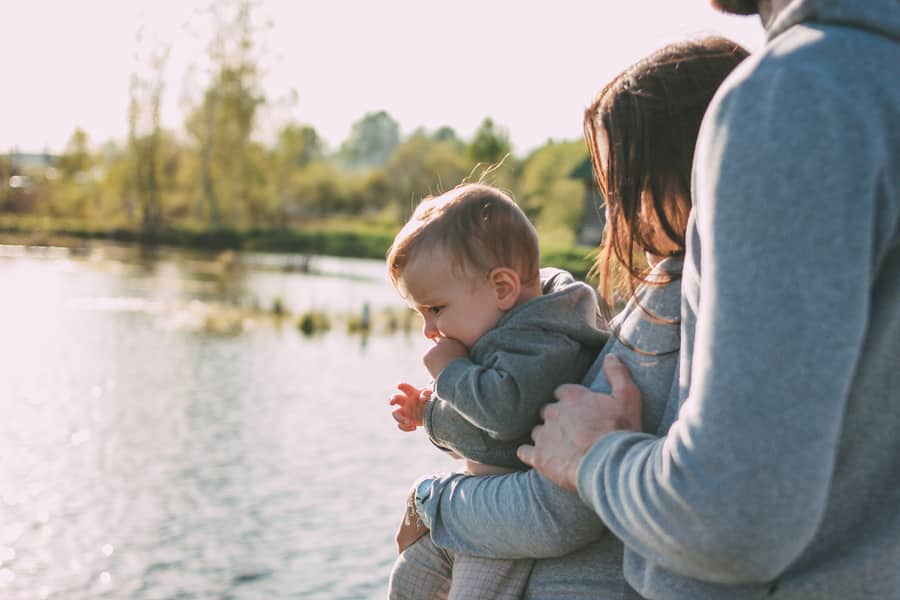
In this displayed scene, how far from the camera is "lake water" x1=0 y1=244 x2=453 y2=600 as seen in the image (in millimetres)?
8750

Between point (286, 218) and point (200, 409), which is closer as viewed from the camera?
point (200, 409)

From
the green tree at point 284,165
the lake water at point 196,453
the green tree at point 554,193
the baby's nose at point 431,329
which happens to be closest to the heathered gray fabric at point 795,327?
the baby's nose at point 431,329

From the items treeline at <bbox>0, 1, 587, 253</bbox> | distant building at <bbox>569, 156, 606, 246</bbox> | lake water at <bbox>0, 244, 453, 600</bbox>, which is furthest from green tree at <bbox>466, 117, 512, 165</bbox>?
lake water at <bbox>0, 244, 453, 600</bbox>

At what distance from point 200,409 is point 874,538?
1410cm

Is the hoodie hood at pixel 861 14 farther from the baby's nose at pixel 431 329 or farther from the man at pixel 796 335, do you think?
the baby's nose at pixel 431 329

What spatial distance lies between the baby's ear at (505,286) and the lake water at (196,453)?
23.6 feet

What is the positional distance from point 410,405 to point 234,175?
51.6 meters

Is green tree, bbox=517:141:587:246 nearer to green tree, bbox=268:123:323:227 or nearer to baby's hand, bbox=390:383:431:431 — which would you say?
green tree, bbox=268:123:323:227

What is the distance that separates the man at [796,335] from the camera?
2.84ft

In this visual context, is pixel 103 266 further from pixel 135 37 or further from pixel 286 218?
pixel 286 218

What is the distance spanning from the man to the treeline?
3896 cm

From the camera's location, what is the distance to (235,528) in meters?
9.70

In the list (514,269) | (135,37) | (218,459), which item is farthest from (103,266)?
(514,269)

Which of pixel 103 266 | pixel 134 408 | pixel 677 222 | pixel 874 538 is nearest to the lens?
pixel 874 538
